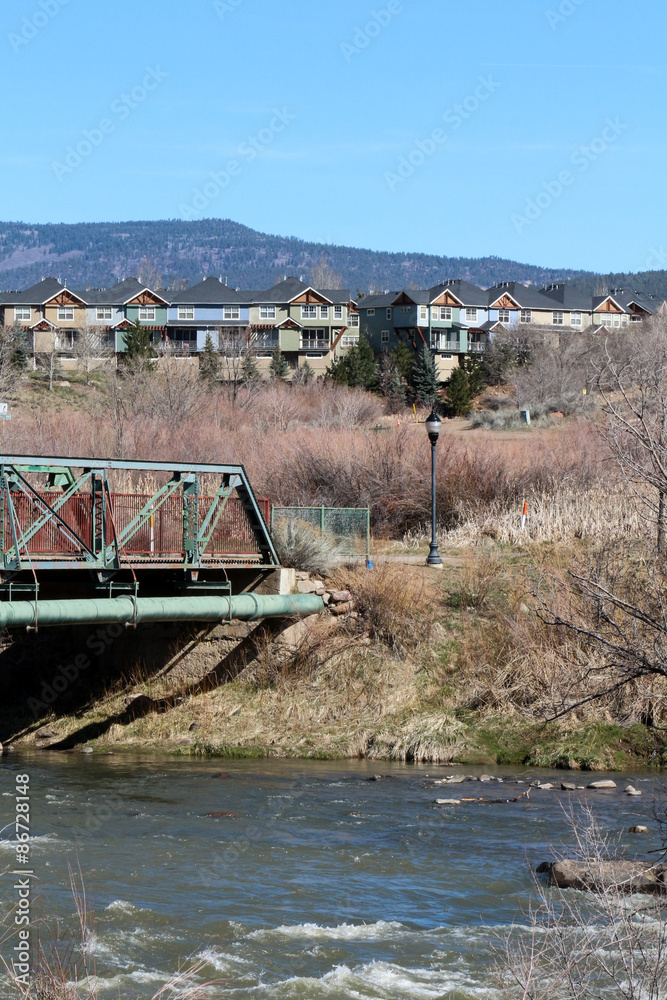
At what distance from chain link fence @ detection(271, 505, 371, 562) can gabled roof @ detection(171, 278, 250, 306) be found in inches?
2843

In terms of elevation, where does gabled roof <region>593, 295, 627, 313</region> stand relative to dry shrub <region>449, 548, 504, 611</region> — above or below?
above

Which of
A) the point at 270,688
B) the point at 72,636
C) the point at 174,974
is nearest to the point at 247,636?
the point at 270,688

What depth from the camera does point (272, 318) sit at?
95.7 metres

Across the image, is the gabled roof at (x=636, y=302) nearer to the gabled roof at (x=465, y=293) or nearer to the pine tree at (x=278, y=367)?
the gabled roof at (x=465, y=293)

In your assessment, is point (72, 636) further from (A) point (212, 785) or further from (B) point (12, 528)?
(A) point (212, 785)

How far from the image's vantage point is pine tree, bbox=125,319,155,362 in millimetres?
69181

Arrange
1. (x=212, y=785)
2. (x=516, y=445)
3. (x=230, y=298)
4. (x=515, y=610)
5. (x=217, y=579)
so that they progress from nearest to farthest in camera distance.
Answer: (x=212, y=785) → (x=515, y=610) → (x=217, y=579) → (x=516, y=445) → (x=230, y=298)

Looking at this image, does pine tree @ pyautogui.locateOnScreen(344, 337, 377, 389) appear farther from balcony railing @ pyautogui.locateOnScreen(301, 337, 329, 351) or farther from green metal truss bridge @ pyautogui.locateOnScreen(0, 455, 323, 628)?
green metal truss bridge @ pyautogui.locateOnScreen(0, 455, 323, 628)

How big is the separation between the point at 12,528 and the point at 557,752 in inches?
355

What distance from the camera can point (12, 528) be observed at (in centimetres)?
1775

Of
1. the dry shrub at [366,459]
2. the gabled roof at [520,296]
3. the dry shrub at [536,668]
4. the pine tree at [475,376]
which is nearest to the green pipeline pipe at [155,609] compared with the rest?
the dry shrub at [536,668]

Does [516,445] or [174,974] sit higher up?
[516,445]

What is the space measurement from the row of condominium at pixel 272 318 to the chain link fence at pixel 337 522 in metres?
65.3

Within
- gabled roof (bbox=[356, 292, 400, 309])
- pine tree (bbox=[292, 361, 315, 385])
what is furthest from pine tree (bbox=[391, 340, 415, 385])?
gabled roof (bbox=[356, 292, 400, 309])
